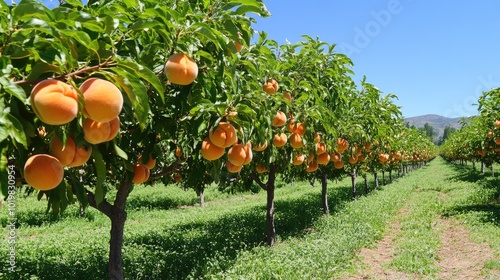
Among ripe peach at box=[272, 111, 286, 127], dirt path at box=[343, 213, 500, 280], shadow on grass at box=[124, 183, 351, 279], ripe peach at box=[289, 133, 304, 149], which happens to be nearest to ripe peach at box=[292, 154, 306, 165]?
ripe peach at box=[289, 133, 304, 149]

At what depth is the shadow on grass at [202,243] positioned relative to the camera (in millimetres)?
6695

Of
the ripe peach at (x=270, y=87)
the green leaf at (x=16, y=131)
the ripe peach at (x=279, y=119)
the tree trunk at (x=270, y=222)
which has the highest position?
Answer: the ripe peach at (x=270, y=87)

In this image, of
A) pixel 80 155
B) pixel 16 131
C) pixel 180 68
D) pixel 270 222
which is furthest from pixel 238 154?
pixel 270 222

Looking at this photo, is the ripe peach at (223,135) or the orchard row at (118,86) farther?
the ripe peach at (223,135)

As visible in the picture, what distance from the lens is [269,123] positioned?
9.49 feet

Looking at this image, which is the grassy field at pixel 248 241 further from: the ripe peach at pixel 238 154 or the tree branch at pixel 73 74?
the tree branch at pixel 73 74

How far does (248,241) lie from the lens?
9.23m

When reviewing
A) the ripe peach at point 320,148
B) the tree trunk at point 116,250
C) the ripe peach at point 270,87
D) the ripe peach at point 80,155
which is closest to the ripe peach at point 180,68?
the ripe peach at point 80,155

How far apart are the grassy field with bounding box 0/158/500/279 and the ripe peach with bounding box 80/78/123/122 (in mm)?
4839

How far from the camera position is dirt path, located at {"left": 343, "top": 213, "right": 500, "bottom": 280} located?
22.1 feet

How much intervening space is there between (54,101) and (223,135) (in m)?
1.20

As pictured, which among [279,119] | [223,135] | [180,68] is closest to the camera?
[180,68]

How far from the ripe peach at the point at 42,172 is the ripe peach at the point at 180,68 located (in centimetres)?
65

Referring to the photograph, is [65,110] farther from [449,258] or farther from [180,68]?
[449,258]
